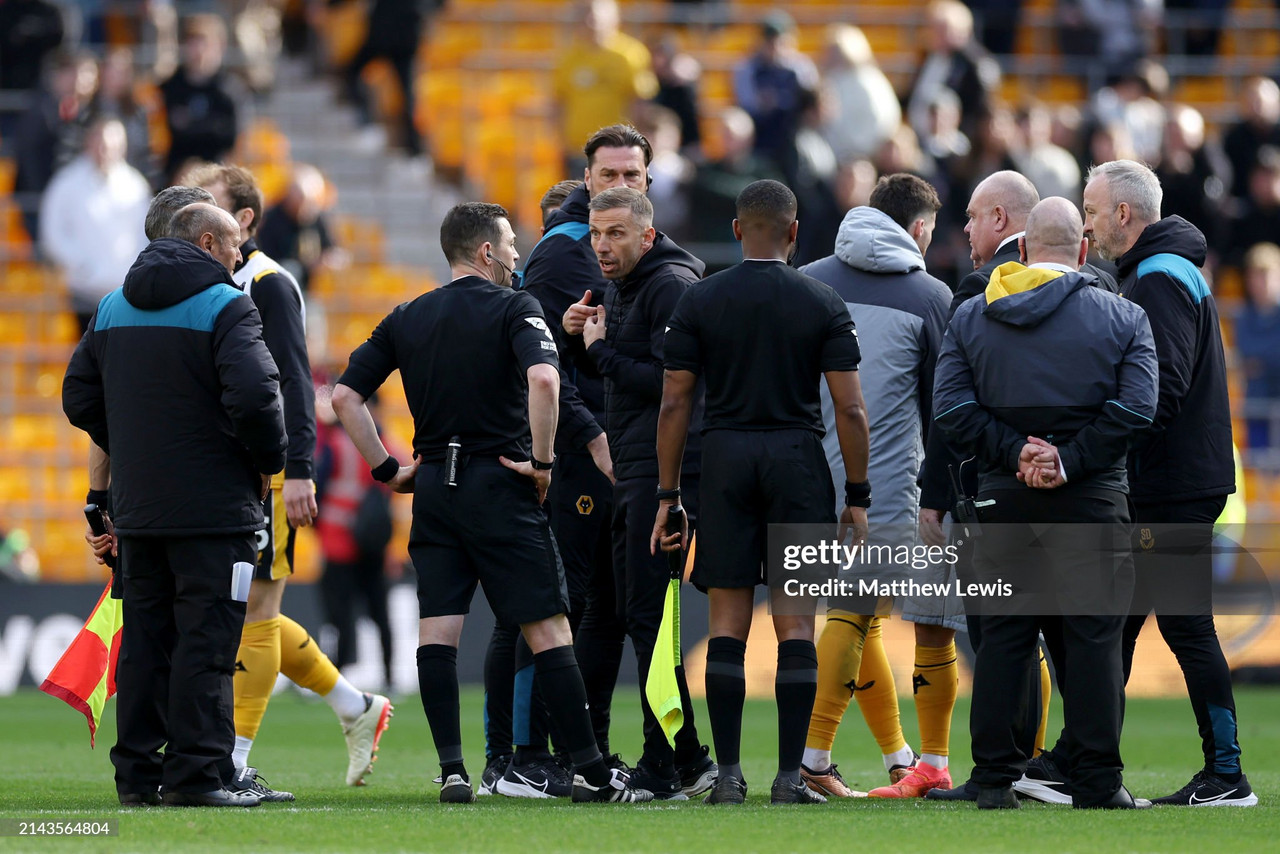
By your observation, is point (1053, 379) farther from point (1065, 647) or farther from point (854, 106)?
point (854, 106)

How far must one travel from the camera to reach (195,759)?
6.79 m

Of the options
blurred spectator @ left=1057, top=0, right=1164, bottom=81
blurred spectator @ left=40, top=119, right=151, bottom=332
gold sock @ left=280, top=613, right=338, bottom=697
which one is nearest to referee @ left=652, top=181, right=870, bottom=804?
gold sock @ left=280, top=613, right=338, bottom=697

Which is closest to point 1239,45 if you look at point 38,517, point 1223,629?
point 1223,629

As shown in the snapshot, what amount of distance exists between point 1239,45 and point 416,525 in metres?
15.2

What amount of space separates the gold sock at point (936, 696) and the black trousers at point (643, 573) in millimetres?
970

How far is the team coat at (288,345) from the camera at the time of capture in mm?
7770

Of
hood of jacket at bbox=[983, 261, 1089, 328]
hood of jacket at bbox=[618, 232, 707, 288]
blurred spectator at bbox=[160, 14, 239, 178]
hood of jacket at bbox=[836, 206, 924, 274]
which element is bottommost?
hood of jacket at bbox=[983, 261, 1089, 328]

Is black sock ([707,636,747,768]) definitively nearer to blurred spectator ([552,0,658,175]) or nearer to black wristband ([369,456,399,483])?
black wristband ([369,456,399,483])

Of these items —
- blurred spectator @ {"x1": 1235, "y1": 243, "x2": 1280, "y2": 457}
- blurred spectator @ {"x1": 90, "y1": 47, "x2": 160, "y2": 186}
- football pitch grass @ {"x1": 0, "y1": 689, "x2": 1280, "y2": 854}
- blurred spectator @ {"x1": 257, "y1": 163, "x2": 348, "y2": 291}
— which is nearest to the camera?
football pitch grass @ {"x1": 0, "y1": 689, "x2": 1280, "y2": 854}

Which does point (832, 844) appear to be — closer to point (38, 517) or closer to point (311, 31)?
point (38, 517)

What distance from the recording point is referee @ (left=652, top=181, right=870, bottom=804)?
22.7 feet

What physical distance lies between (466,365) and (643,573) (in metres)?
1.05

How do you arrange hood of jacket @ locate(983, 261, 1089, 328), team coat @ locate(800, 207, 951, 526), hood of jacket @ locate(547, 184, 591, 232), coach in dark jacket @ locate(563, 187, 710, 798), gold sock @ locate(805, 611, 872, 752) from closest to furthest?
1. hood of jacket @ locate(983, 261, 1089, 328)
2. coach in dark jacket @ locate(563, 187, 710, 798)
3. gold sock @ locate(805, 611, 872, 752)
4. team coat @ locate(800, 207, 951, 526)
5. hood of jacket @ locate(547, 184, 591, 232)

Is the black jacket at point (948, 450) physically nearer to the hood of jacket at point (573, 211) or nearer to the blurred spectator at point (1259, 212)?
the hood of jacket at point (573, 211)
